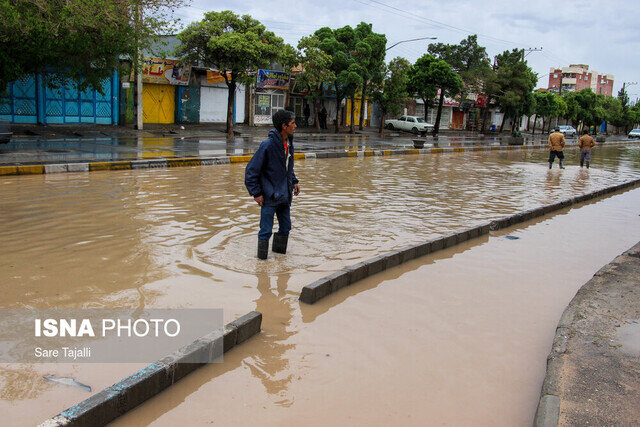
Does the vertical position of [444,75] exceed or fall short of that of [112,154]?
it exceeds it

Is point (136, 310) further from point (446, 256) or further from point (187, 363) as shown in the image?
point (446, 256)

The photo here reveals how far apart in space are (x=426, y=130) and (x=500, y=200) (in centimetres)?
3171

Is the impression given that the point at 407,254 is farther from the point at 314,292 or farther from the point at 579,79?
the point at 579,79

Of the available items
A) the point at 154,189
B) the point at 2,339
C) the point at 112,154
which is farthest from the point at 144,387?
the point at 112,154

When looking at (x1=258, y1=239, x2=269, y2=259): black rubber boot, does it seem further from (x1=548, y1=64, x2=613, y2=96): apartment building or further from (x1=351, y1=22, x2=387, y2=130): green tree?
(x1=548, y1=64, x2=613, y2=96): apartment building

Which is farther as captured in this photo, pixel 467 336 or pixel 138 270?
pixel 138 270

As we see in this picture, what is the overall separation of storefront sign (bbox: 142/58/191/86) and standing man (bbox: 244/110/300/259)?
2589 cm

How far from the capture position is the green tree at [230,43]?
24031 mm

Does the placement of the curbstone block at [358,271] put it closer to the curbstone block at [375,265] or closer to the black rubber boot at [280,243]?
the curbstone block at [375,265]

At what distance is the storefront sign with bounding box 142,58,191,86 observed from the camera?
96.8ft

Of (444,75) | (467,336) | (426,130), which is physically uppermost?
(444,75)

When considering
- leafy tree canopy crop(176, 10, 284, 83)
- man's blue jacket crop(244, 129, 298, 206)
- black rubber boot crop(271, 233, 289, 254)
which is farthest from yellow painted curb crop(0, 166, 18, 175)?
leafy tree canopy crop(176, 10, 284, 83)

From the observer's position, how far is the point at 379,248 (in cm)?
661

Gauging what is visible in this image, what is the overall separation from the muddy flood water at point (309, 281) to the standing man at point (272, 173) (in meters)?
0.54
